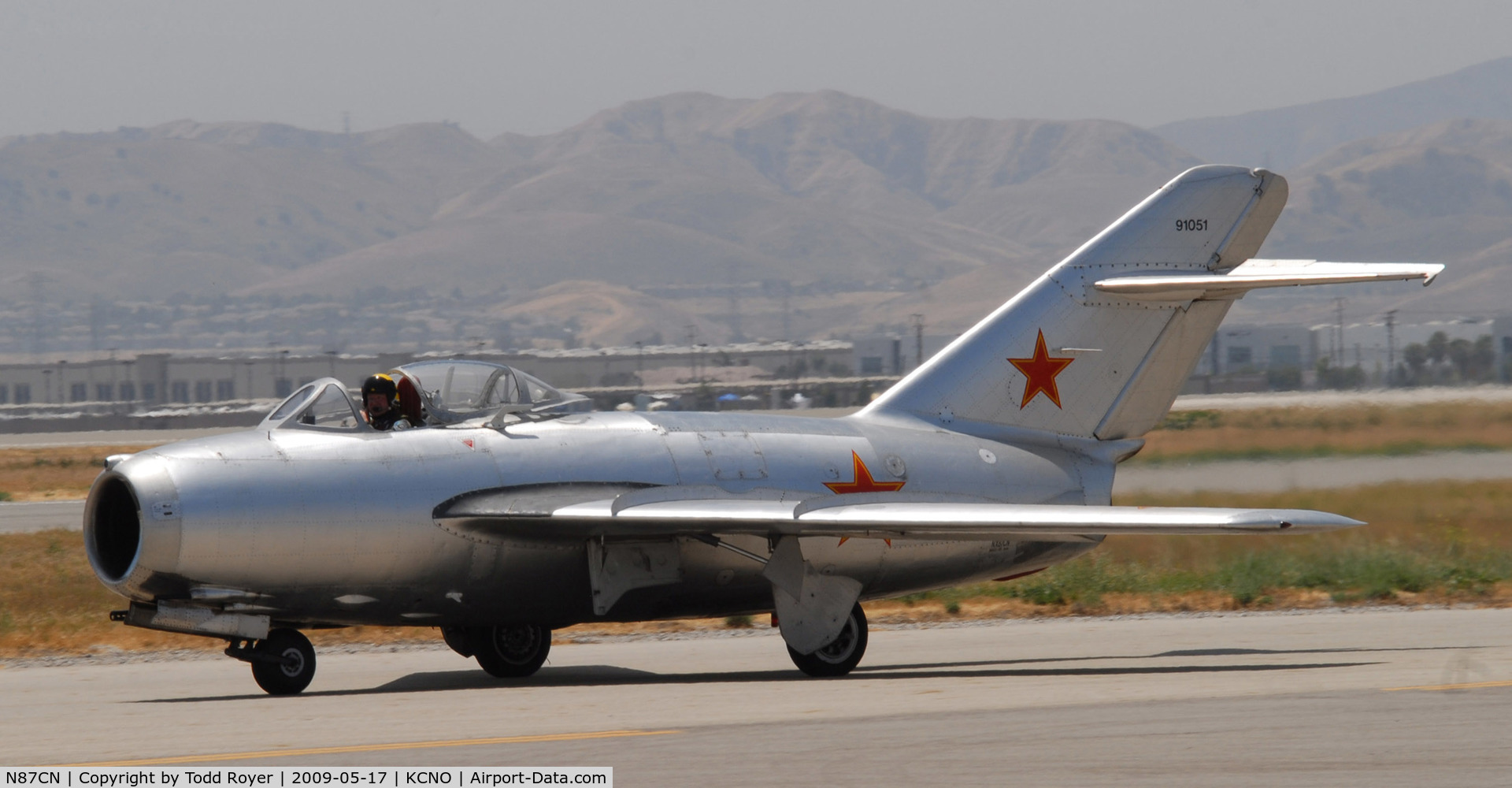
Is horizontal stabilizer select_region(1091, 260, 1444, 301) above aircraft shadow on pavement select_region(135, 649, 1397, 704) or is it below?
above

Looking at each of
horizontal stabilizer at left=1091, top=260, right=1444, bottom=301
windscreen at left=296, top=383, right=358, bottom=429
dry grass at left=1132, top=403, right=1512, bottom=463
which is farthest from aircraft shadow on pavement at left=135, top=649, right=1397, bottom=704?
dry grass at left=1132, top=403, right=1512, bottom=463

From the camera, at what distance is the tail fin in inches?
690

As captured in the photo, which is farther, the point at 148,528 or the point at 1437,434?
the point at 1437,434

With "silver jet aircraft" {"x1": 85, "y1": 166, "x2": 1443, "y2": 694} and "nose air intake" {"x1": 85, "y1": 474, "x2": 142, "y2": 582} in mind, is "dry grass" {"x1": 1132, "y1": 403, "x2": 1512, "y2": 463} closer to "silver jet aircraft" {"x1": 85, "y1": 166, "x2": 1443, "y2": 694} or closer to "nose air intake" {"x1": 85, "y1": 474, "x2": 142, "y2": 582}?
"silver jet aircraft" {"x1": 85, "y1": 166, "x2": 1443, "y2": 694}

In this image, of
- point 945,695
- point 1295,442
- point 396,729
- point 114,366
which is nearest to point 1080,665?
point 945,695

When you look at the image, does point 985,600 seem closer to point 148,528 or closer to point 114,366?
point 148,528

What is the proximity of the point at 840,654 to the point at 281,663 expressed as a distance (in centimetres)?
496

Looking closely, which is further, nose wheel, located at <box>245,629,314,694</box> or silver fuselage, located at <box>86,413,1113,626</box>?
nose wheel, located at <box>245,629,314,694</box>

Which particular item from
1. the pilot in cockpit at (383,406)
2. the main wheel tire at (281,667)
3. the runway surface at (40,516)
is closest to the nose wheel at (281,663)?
the main wheel tire at (281,667)

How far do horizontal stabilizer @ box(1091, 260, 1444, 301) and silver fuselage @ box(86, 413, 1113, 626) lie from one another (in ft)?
7.62

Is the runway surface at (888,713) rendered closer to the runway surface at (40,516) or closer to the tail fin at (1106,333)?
the tail fin at (1106,333)

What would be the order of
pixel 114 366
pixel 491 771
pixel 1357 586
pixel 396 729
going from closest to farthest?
pixel 491 771 → pixel 396 729 → pixel 1357 586 → pixel 114 366

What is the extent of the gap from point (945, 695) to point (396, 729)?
4169 millimetres

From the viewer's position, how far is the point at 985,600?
22344 millimetres
